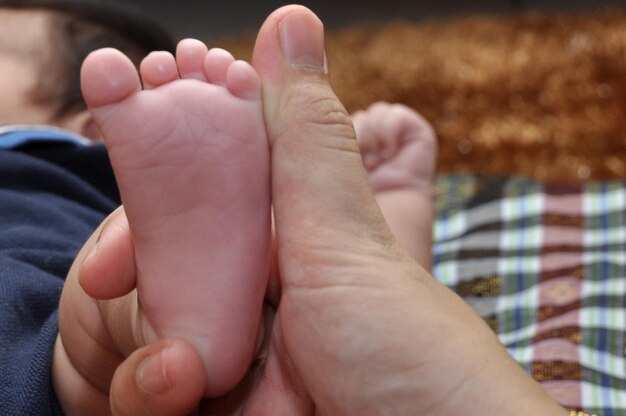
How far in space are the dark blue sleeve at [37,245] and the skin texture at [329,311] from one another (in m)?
0.11

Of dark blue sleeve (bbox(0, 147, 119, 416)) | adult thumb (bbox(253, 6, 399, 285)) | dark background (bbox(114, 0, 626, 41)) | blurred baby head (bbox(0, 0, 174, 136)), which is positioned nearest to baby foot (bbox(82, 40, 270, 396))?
adult thumb (bbox(253, 6, 399, 285))

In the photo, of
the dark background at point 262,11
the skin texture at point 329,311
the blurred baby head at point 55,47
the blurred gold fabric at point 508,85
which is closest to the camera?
the skin texture at point 329,311

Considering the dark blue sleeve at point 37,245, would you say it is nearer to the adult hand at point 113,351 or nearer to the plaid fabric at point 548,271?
the adult hand at point 113,351

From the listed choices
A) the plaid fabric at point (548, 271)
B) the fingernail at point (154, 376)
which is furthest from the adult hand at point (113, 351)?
the plaid fabric at point (548, 271)

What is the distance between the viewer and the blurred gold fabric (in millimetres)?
1405

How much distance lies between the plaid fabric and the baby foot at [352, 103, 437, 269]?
9cm

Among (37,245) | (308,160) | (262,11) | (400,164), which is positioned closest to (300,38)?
(308,160)

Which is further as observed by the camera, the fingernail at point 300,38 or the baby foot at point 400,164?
the baby foot at point 400,164

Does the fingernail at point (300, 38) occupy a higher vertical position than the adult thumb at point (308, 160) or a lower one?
higher

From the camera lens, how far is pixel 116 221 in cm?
63

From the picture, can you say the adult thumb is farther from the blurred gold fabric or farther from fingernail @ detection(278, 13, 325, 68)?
the blurred gold fabric

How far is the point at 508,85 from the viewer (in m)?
1.55

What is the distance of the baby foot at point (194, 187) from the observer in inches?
22.5

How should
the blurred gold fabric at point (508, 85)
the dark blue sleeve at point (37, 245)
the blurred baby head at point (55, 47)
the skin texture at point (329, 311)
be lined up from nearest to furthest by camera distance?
the skin texture at point (329, 311) → the dark blue sleeve at point (37, 245) → the blurred baby head at point (55, 47) → the blurred gold fabric at point (508, 85)
